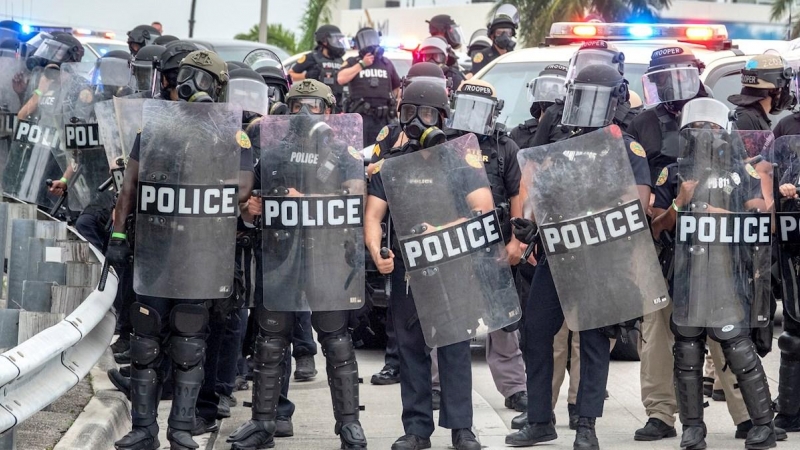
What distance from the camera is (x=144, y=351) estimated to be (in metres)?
6.70

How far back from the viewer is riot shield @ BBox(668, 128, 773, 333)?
707cm

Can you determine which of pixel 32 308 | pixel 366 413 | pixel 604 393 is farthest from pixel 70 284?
pixel 604 393

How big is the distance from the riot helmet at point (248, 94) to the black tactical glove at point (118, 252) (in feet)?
4.91

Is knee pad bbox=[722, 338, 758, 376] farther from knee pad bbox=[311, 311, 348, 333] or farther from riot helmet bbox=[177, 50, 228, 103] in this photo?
riot helmet bbox=[177, 50, 228, 103]

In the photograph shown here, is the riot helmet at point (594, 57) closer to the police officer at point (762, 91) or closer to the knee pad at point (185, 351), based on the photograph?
the police officer at point (762, 91)

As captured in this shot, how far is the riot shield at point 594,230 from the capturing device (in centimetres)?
697

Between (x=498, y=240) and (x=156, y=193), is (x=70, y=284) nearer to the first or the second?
(x=156, y=193)

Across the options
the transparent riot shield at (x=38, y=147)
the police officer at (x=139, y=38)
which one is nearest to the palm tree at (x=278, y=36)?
the police officer at (x=139, y=38)

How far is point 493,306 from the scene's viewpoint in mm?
7133

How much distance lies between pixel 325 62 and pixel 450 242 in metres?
6.89

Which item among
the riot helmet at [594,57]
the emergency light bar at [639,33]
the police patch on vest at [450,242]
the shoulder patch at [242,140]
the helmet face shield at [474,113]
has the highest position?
the emergency light bar at [639,33]

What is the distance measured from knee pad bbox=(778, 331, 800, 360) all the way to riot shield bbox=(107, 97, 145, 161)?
12.1 feet

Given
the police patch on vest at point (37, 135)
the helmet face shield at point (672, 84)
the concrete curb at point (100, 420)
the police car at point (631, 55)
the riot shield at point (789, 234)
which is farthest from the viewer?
the police car at point (631, 55)

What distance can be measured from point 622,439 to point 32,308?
308 centimetres
